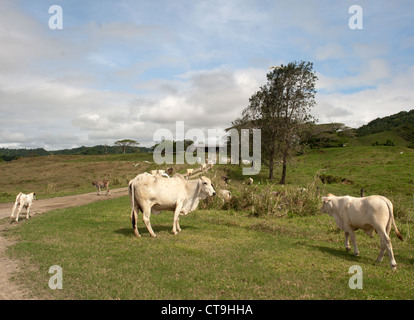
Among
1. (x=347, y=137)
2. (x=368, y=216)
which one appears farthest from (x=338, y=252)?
(x=347, y=137)

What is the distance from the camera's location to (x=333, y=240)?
10516 millimetres

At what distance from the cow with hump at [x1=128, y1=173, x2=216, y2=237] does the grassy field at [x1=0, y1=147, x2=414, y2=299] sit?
0.83 m

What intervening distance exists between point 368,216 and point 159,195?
6484mm

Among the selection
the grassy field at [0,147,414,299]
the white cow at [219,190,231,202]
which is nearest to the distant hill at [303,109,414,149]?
the white cow at [219,190,231,202]

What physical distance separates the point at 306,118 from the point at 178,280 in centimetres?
3126

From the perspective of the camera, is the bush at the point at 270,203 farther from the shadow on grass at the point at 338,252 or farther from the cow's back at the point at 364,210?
the cow's back at the point at 364,210

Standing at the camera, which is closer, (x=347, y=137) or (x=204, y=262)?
(x=204, y=262)

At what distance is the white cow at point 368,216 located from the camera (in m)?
7.57

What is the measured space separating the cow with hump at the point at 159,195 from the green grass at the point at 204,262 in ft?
2.66

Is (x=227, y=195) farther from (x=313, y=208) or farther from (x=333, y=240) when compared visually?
(x=333, y=240)

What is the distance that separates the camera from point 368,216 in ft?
25.9

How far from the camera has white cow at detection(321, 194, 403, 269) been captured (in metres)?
7.57

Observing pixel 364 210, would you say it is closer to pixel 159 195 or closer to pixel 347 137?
pixel 159 195

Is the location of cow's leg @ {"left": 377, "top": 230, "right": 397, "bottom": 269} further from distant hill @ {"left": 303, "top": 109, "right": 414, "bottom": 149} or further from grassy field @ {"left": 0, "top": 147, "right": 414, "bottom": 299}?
distant hill @ {"left": 303, "top": 109, "right": 414, "bottom": 149}
